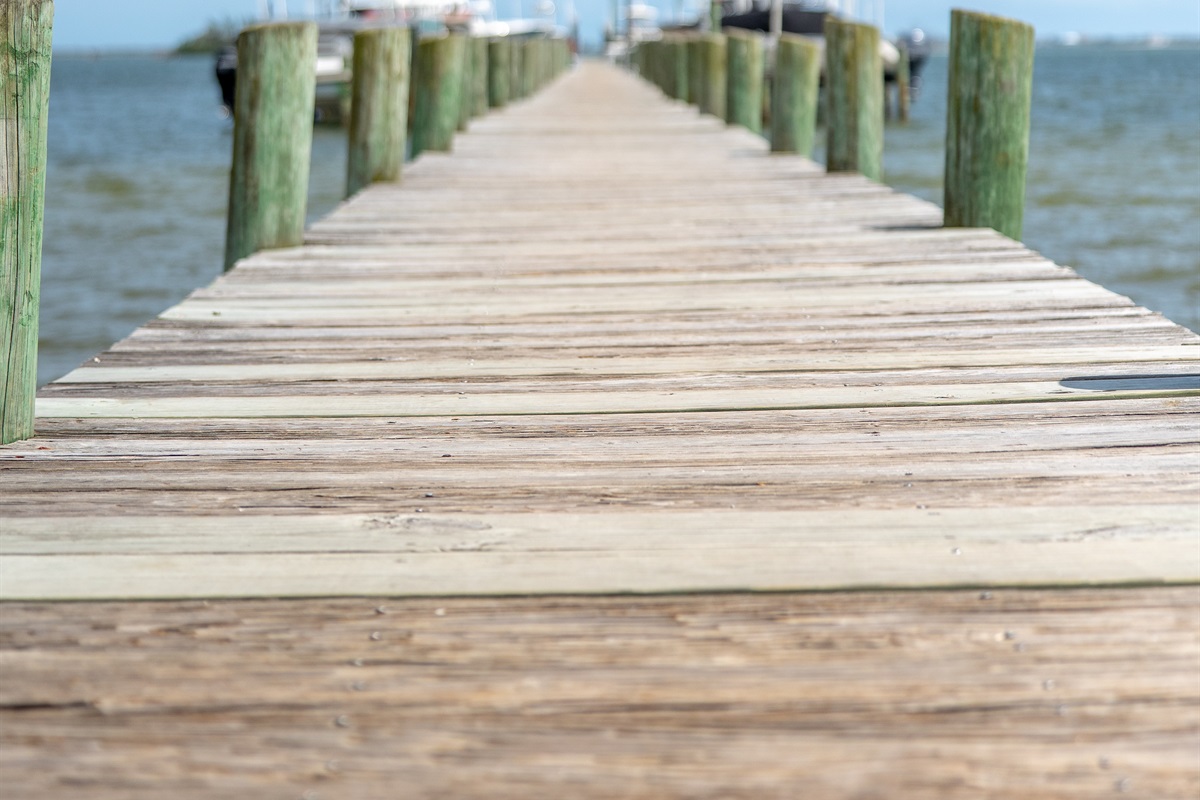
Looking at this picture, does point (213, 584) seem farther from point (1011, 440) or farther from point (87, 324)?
point (87, 324)

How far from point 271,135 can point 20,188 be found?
208 cm

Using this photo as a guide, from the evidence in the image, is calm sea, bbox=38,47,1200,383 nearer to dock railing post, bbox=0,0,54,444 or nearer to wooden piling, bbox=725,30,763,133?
wooden piling, bbox=725,30,763,133

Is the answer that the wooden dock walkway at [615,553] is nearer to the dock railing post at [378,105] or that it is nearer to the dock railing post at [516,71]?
the dock railing post at [378,105]

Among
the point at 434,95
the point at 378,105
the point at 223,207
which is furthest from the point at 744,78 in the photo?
the point at 223,207

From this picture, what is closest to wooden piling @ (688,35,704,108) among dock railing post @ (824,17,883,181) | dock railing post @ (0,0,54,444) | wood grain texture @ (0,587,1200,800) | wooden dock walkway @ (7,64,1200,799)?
dock railing post @ (824,17,883,181)

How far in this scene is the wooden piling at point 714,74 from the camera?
12.4 meters

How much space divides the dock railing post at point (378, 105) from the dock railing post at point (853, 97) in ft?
6.33

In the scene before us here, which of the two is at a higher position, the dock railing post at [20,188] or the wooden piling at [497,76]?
the wooden piling at [497,76]

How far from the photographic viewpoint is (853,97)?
261 inches

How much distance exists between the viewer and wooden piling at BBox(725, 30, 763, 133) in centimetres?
1061

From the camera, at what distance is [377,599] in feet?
5.58

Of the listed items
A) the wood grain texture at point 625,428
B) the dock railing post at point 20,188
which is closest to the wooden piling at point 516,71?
the wood grain texture at point 625,428

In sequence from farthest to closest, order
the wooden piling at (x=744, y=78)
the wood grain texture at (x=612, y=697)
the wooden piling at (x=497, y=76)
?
the wooden piling at (x=497, y=76) → the wooden piling at (x=744, y=78) → the wood grain texture at (x=612, y=697)

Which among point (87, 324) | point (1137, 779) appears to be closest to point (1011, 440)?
point (1137, 779)
